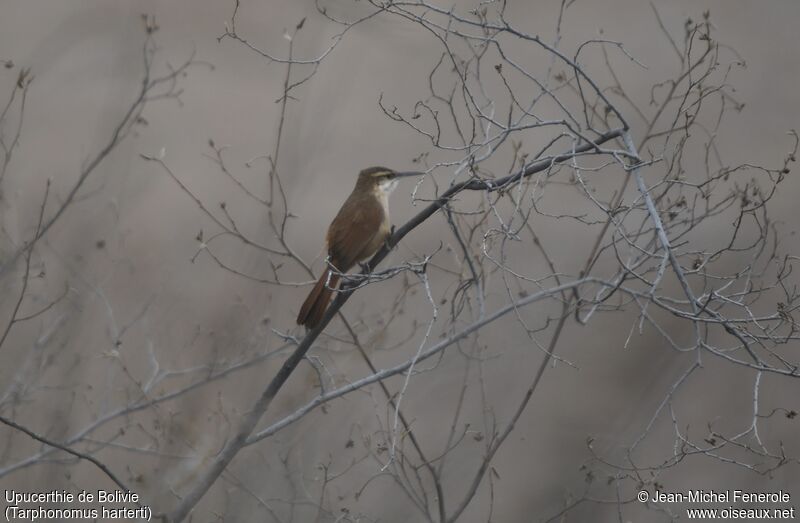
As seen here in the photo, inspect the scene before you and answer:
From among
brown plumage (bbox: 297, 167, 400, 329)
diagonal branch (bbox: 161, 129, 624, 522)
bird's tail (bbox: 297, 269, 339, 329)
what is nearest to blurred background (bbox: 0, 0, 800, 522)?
diagonal branch (bbox: 161, 129, 624, 522)

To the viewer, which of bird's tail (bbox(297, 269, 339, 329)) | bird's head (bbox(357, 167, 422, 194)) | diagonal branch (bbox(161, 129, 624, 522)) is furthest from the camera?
bird's head (bbox(357, 167, 422, 194))

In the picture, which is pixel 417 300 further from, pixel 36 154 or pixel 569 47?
pixel 569 47

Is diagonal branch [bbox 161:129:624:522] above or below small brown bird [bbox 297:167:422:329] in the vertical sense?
below

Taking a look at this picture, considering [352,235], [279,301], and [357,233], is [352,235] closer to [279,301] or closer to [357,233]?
[357,233]

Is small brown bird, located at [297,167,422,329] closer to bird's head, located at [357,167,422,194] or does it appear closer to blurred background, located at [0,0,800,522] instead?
bird's head, located at [357,167,422,194]

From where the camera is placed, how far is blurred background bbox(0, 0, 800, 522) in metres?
4.58

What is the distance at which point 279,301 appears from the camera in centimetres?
753

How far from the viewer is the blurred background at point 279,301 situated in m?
4.58

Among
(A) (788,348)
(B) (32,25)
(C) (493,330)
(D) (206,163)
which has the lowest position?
(C) (493,330)

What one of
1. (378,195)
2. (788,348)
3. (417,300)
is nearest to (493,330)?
(378,195)

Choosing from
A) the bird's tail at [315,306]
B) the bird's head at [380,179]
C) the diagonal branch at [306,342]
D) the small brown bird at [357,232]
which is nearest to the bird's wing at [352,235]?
the small brown bird at [357,232]

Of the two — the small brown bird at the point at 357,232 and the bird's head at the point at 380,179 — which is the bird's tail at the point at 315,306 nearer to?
the small brown bird at the point at 357,232

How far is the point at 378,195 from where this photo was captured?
5.64 m

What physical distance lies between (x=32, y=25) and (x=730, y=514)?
11.4 metres
